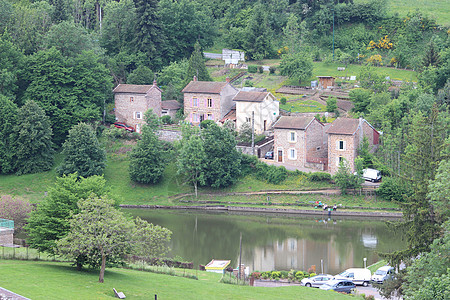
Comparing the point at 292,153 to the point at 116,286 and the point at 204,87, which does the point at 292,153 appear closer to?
the point at 204,87

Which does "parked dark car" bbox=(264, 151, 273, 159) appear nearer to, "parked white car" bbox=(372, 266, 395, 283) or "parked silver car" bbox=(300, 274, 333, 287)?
"parked white car" bbox=(372, 266, 395, 283)

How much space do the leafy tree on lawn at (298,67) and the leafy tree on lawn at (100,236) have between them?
54.7 metres

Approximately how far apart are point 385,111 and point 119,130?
86.1ft

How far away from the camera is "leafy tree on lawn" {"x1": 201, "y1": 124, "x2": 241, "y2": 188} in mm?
68250

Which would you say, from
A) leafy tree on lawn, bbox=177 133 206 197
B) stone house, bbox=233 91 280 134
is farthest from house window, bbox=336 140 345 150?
leafy tree on lawn, bbox=177 133 206 197

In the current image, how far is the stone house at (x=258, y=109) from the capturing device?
75375 millimetres

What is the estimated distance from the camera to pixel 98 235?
3491cm

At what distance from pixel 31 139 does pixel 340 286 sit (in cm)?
3971

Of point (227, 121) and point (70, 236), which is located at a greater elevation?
point (227, 121)

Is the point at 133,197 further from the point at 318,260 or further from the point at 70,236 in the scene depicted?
the point at 70,236

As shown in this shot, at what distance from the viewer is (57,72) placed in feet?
250

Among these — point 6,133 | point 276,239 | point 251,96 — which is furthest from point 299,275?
point 6,133

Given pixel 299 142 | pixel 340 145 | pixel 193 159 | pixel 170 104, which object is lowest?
pixel 193 159

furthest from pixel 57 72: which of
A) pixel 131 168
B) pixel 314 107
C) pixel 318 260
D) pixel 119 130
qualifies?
pixel 318 260
